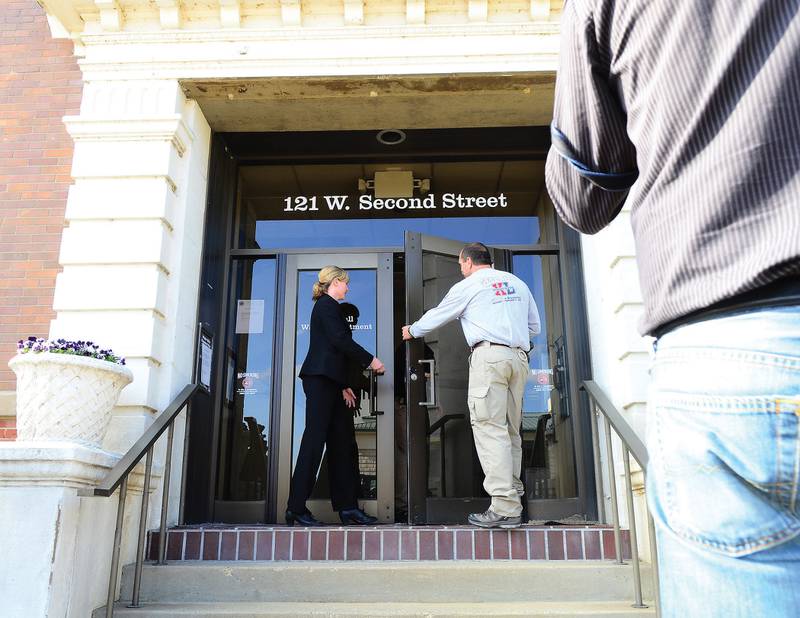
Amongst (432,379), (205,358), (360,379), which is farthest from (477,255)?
(205,358)

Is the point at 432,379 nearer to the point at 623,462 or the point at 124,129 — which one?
the point at 623,462

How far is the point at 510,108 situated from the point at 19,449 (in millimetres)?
4494

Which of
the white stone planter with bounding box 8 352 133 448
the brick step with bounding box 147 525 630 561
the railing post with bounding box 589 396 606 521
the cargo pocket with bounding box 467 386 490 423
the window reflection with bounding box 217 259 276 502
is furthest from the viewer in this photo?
the window reflection with bounding box 217 259 276 502

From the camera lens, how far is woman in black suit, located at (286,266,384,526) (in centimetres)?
539

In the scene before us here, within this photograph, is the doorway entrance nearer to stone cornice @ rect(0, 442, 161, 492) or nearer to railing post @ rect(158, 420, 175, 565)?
railing post @ rect(158, 420, 175, 565)

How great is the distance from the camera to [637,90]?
1019 millimetres

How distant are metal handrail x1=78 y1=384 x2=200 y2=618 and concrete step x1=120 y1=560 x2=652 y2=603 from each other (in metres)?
0.33

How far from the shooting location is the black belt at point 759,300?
0.83 meters

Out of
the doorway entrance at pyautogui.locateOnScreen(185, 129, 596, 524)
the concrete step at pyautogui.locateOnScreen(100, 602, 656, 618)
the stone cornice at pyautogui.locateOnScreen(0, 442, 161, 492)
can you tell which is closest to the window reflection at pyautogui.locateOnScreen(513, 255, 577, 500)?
the doorway entrance at pyautogui.locateOnScreen(185, 129, 596, 524)

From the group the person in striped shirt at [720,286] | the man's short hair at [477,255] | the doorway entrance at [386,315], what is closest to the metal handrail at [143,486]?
the doorway entrance at [386,315]

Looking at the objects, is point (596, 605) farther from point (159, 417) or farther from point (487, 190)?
point (487, 190)

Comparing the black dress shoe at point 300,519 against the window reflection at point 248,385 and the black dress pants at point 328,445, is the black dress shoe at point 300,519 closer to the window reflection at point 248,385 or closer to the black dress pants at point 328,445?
the black dress pants at point 328,445

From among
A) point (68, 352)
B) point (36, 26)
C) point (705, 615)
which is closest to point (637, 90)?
point (705, 615)

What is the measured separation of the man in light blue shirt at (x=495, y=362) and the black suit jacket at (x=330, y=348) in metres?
0.46
